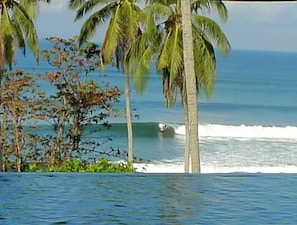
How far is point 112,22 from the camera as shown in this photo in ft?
43.2

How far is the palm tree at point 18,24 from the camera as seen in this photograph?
11.7 m

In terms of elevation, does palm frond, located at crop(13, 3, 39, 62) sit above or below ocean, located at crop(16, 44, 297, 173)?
above

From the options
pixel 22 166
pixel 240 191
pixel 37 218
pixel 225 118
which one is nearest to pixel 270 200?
pixel 240 191

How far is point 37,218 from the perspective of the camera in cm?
310

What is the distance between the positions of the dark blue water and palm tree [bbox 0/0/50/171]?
783 cm

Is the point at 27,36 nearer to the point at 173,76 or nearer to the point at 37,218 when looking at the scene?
the point at 173,76

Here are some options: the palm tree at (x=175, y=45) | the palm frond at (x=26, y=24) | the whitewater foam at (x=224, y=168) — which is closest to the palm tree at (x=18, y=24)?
the palm frond at (x=26, y=24)

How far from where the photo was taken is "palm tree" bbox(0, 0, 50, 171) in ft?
38.5

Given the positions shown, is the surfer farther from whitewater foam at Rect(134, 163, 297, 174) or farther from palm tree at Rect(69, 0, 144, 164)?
palm tree at Rect(69, 0, 144, 164)

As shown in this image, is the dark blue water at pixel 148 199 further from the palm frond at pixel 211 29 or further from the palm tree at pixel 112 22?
the palm tree at pixel 112 22

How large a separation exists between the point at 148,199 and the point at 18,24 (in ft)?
29.3

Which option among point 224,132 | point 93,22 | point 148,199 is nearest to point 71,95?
point 93,22

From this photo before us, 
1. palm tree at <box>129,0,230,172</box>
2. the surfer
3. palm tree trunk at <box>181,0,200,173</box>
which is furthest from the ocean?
palm tree trunk at <box>181,0,200,173</box>

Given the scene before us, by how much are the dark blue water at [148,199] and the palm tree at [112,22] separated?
879cm
